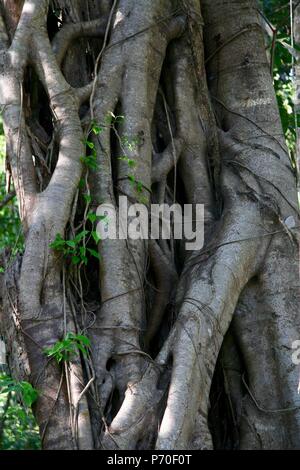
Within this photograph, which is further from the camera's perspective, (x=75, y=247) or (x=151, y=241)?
(x=151, y=241)

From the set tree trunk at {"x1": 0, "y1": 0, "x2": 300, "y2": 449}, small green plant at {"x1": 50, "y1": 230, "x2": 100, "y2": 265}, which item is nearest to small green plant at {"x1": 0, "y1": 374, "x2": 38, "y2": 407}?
tree trunk at {"x1": 0, "y1": 0, "x2": 300, "y2": 449}

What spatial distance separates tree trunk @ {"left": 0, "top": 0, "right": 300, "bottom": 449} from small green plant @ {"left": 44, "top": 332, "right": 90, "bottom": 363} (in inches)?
1.2

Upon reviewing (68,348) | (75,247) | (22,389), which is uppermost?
(75,247)

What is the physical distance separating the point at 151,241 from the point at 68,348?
0.97m

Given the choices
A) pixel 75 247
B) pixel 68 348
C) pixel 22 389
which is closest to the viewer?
pixel 22 389

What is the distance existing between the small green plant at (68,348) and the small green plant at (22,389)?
0.56ft

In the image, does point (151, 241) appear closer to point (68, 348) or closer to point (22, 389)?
point (68, 348)

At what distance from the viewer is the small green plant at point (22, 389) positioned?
11.6 feet

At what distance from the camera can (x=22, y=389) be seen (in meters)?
3.54

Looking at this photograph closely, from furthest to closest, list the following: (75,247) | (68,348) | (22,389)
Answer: (75,247) < (68,348) < (22,389)

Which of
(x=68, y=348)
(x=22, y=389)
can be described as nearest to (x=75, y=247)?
(x=68, y=348)

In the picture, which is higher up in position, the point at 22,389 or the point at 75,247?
the point at 75,247

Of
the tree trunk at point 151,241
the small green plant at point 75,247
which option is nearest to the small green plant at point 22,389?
the tree trunk at point 151,241

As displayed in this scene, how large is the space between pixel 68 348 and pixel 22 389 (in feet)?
0.89
